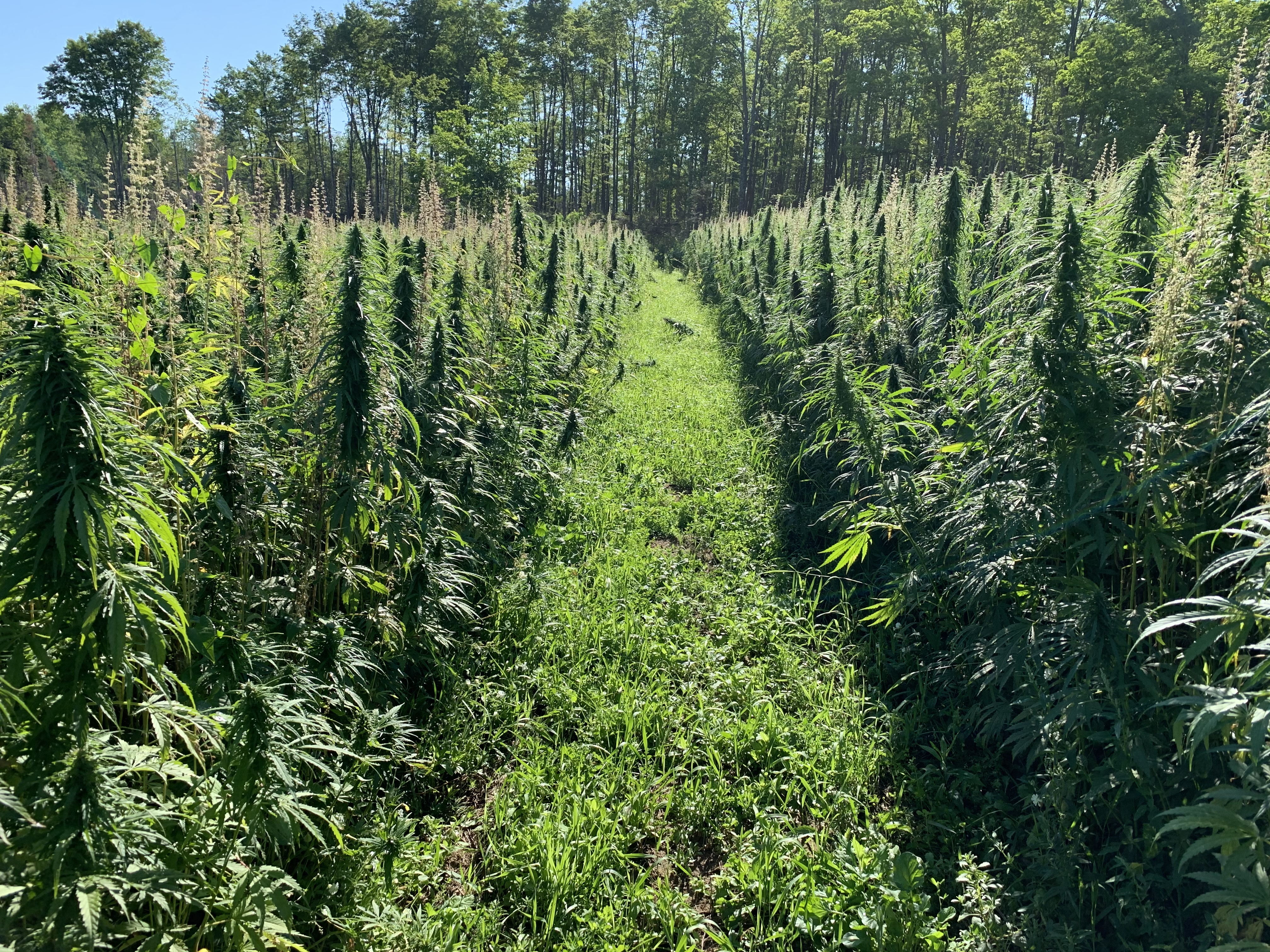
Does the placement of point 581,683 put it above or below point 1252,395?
below

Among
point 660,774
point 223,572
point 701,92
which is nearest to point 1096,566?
point 660,774

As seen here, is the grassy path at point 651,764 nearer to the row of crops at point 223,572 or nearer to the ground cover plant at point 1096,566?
the row of crops at point 223,572

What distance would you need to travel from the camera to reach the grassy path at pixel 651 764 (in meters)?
2.53

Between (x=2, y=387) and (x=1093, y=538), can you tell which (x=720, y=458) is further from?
(x=2, y=387)

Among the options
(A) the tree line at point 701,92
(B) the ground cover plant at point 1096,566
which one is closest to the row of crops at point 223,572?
(B) the ground cover plant at point 1096,566

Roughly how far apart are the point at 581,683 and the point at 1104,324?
334 cm

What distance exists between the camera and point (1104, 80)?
3094 centimetres

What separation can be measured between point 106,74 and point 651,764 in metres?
59.9

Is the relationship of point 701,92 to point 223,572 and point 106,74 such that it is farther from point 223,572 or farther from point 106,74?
point 223,572

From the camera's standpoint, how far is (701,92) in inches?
1991

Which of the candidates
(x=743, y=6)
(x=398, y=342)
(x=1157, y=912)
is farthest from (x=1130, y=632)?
(x=743, y=6)

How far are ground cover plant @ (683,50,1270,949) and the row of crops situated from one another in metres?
2.38

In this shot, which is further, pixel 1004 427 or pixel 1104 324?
pixel 1104 324

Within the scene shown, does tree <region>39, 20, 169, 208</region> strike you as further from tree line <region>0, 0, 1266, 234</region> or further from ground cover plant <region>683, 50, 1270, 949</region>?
ground cover plant <region>683, 50, 1270, 949</region>
